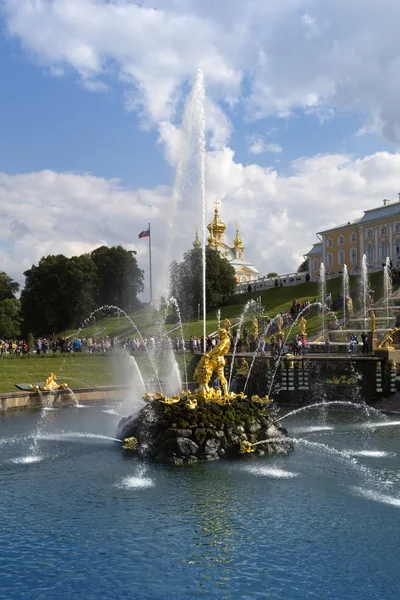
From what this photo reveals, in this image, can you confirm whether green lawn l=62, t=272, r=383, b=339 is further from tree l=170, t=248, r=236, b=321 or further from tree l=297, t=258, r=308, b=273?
tree l=297, t=258, r=308, b=273

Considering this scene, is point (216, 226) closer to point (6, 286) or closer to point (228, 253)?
point (228, 253)

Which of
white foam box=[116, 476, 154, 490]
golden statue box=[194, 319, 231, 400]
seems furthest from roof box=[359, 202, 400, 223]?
white foam box=[116, 476, 154, 490]

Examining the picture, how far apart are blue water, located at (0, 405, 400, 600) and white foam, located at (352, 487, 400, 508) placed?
0.04 metres

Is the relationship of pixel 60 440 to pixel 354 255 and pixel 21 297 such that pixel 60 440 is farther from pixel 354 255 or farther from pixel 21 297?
pixel 354 255

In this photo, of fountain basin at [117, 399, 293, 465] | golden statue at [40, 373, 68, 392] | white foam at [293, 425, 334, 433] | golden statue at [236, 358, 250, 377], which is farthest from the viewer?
golden statue at [236, 358, 250, 377]

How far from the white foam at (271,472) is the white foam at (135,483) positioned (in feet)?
8.63

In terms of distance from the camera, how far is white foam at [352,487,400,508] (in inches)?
504

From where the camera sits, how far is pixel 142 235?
56.3 meters

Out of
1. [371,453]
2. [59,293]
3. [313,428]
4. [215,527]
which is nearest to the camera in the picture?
[215,527]

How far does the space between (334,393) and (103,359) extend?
56.5 ft

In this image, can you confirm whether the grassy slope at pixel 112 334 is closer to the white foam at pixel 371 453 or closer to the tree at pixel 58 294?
the tree at pixel 58 294

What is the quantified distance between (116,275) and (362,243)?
3439 centimetres

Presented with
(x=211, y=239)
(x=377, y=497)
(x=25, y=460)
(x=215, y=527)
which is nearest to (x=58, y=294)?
(x=211, y=239)

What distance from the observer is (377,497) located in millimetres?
13164
